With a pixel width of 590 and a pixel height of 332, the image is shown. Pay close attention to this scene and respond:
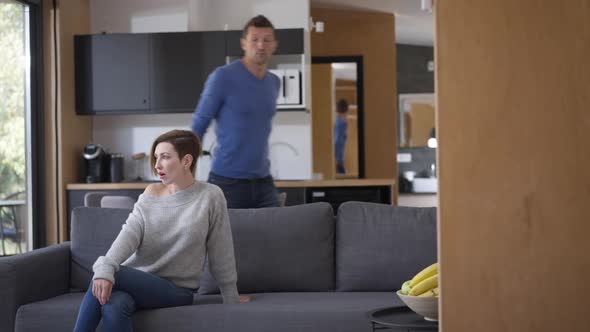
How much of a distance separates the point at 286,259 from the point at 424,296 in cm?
136

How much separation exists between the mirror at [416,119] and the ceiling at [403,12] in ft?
3.59

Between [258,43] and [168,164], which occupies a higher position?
[258,43]

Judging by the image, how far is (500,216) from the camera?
4.44ft

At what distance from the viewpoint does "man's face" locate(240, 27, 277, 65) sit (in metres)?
3.66

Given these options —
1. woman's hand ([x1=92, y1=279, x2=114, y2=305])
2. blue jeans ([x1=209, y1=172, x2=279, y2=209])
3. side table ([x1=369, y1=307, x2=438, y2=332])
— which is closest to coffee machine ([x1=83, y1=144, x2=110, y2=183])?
blue jeans ([x1=209, y1=172, x2=279, y2=209])

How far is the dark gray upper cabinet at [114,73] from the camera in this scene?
22.6 ft

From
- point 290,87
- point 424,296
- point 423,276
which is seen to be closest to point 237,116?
point 423,276

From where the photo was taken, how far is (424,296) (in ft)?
7.26

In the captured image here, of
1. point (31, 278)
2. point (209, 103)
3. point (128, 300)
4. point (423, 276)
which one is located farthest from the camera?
point (209, 103)

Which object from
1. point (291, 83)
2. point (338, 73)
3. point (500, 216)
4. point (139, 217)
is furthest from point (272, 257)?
point (338, 73)

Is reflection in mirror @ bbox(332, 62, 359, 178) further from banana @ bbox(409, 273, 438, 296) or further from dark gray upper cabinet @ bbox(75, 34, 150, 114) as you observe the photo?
banana @ bbox(409, 273, 438, 296)

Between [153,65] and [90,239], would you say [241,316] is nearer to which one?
[90,239]

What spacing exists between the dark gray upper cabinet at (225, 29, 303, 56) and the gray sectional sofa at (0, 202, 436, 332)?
3.33 m

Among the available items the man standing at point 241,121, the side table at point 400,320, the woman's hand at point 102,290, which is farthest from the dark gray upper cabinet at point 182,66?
the side table at point 400,320
